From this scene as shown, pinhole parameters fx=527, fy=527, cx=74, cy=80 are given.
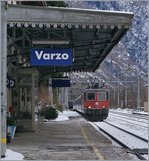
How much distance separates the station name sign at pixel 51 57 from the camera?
1772cm

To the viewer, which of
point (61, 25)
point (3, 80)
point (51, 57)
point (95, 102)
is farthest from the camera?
point (95, 102)

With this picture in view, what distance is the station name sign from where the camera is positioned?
17.7m

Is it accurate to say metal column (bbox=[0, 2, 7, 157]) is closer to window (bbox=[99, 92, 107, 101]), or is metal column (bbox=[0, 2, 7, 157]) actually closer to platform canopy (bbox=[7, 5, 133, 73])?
platform canopy (bbox=[7, 5, 133, 73])

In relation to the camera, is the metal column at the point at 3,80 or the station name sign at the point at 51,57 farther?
the station name sign at the point at 51,57

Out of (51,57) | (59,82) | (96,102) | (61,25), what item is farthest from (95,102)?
(61,25)

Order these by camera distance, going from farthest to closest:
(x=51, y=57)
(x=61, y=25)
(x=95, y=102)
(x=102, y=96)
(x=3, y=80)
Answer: (x=102, y=96)
(x=95, y=102)
(x=51, y=57)
(x=61, y=25)
(x=3, y=80)

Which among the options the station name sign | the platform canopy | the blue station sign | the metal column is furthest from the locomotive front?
the metal column

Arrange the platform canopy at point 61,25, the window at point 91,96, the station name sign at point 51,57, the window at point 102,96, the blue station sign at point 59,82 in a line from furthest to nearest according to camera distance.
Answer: the window at point 102,96, the window at point 91,96, the blue station sign at point 59,82, the station name sign at point 51,57, the platform canopy at point 61,25

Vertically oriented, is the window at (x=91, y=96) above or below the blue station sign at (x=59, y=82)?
below

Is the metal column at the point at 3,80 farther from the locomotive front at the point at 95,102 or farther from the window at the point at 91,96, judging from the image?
the window at the point at 91,96

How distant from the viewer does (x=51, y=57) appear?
17.9 m

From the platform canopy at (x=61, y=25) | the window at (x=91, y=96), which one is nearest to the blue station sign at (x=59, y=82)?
the window at (x=91, y=96)

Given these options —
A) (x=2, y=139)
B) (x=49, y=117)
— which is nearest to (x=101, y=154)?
(x=2, y=139)

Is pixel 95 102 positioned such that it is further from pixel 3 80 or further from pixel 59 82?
pixel 3 80
